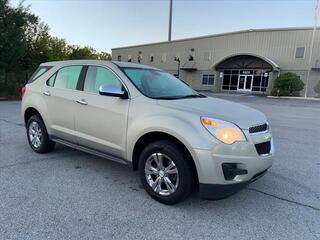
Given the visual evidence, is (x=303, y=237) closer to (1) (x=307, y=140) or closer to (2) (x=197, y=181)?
(2) (x=197, y=181)

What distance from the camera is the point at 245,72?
35719mm

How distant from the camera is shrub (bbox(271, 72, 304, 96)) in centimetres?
2875

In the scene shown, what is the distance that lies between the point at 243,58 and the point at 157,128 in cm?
3495

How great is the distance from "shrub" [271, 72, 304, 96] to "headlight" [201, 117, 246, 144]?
29.4 m

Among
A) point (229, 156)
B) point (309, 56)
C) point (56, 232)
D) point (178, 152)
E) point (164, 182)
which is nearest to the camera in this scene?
point (56, 232)

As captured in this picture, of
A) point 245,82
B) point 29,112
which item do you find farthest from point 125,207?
point 245,82

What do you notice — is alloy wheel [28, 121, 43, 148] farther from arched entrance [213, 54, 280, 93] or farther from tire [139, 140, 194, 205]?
arched entrance [213, 54, 280, 93]

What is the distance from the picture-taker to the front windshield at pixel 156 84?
149 inches

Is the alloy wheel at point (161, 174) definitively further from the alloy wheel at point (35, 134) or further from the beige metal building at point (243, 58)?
the beige metal building at point (243, 58)

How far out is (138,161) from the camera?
363cm

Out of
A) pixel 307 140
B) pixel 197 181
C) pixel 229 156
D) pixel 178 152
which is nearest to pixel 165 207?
pixel 197 181

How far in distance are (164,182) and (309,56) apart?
111ft

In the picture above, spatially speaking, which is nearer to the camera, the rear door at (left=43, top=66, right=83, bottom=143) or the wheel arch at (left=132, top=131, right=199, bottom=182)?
the wheel arch at (left=132, top=131, right=199, bottom=182)

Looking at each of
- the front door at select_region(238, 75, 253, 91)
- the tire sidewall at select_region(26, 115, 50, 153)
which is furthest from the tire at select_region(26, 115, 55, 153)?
the front door at select_region(238, 75, 253, 91)
